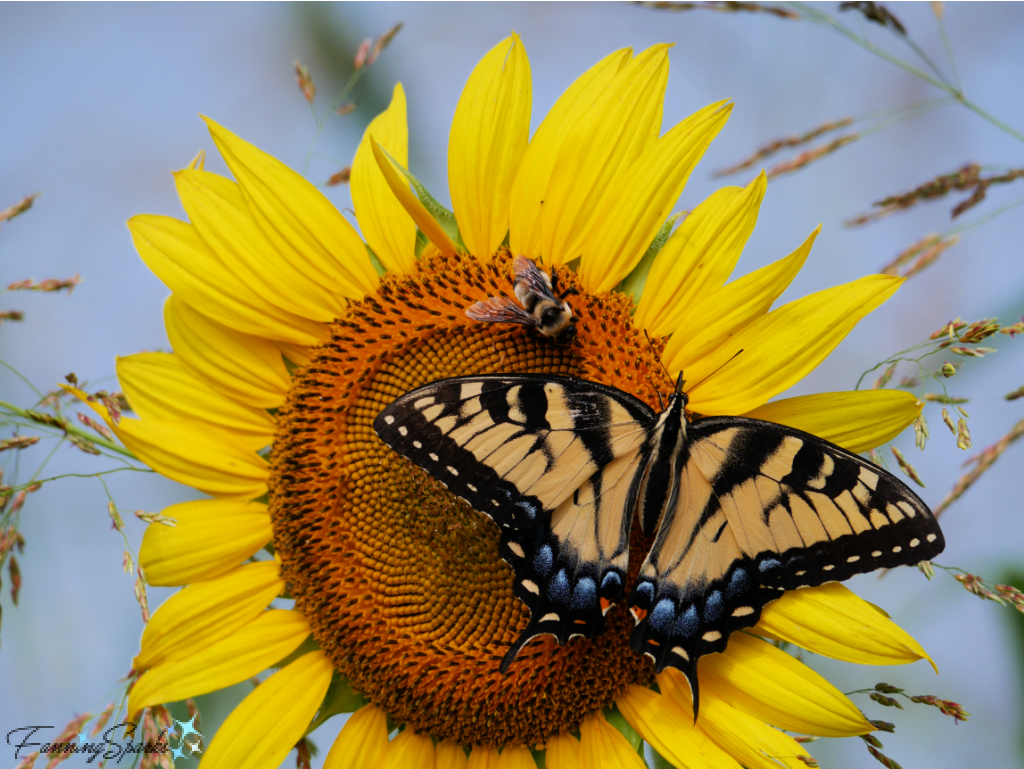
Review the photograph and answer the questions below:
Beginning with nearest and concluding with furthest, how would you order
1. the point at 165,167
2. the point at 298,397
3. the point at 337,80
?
the point at 298,397 < the point at 337,80 < the point at 165,167

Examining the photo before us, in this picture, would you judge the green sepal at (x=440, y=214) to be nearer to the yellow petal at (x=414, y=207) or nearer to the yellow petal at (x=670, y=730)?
the yellow petal at (x=414, y=207)

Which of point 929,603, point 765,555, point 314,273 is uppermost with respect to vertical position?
point 314,273

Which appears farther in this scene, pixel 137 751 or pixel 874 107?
pixel 874 107

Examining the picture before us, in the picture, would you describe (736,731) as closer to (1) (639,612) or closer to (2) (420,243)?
(1) (639,612)

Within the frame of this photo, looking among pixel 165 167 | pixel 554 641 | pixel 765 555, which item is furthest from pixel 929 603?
pixel 165 167

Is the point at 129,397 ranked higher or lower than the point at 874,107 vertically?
lower

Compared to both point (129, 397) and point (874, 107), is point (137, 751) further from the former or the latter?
point (874, 107)

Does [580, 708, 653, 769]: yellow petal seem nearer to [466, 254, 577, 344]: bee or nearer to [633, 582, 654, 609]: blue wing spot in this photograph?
[633, 582, 654, 609]: blue wing spot
